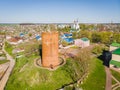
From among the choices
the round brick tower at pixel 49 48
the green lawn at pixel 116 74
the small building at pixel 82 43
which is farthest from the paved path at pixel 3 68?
the small building at pixel 82 43

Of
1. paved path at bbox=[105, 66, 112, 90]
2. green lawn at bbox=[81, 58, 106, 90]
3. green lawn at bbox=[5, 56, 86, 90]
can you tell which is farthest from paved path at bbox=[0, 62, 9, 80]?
paved path at bbox=[105, 66, 112, 90]

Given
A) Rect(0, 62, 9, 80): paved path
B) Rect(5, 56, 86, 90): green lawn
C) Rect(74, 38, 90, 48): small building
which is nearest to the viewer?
Rect(5, 56, 86, 90): green lawn

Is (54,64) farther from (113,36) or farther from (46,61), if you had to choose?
(113,36)

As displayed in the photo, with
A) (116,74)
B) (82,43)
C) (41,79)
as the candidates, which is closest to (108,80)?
(116,74)

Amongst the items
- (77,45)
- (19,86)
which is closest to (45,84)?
(19,86)

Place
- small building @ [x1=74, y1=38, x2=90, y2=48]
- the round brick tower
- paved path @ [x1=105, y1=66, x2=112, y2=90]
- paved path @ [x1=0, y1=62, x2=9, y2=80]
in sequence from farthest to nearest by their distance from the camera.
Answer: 1. small building @ [x1=74, y1=38, x2=90, y2=48]
2. paved path @ [x1=0, y1=62, x2=9, y2=80]
3. the round brick tower
4. paved path @ [x1=105, y1=66, x2=112, y2=90]

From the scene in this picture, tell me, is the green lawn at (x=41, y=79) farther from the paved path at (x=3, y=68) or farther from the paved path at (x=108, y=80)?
the paved path at (x=3, y=68)

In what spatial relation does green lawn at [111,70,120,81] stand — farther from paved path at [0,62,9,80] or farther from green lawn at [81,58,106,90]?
paved path at [0,62,9,80]
